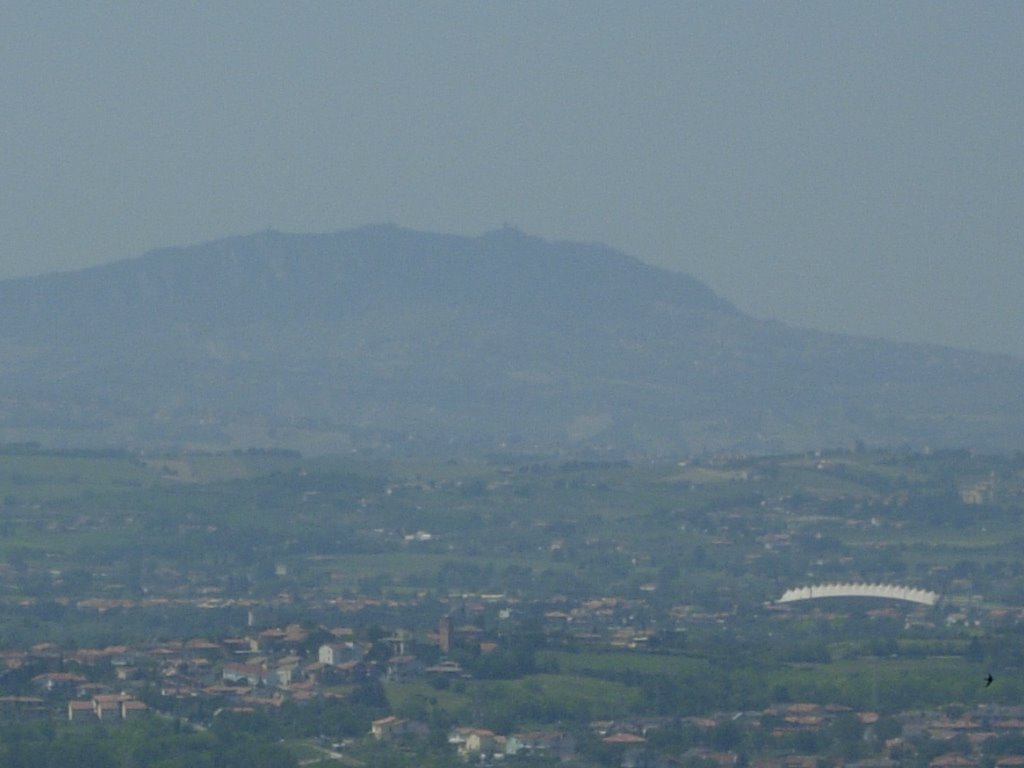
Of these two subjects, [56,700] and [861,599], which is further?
[861,599]

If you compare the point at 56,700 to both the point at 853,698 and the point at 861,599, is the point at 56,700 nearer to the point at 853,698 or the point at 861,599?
the point at 853,698

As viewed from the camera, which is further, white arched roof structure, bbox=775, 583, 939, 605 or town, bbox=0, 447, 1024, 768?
white arched roof structure, bbox=775, 583, 939, 605

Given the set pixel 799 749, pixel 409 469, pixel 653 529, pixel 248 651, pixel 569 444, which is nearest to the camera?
pixel 799 749

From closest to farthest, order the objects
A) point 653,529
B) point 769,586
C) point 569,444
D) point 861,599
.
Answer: point 861,599, point 769,586, point 653,529, point 569,444

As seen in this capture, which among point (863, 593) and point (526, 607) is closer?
point (526, 607)

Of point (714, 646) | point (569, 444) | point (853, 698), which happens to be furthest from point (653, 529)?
point (569, 444)

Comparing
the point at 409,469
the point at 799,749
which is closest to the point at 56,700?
the point at 799,749

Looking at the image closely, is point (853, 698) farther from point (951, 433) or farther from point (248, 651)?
point (951, 433)

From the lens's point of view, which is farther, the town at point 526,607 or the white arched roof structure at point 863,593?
the white arched roof structure at point 863,593

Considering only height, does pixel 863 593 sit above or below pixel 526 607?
above
